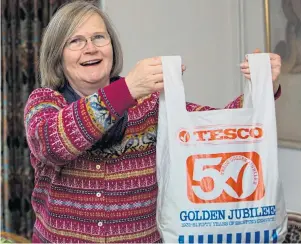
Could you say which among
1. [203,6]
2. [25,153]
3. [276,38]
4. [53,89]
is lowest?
[25,153]

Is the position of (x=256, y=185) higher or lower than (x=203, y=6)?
lower

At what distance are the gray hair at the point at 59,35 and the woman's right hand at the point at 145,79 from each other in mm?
279

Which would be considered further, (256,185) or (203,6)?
(203,6)

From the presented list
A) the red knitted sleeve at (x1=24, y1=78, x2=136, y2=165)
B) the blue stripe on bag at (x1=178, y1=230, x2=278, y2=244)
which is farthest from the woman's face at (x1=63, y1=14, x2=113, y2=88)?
the blue stripe on bag at (x1=178, y1=230, x2=278, y2=244)

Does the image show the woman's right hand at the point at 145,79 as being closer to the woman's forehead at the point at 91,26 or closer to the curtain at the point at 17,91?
the woman's forehead at the point at 91,26

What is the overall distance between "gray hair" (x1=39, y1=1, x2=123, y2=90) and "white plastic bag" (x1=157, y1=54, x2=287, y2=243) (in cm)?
31

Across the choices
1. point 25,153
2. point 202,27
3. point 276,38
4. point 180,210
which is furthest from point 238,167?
point 25,153

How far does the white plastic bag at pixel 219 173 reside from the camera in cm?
100

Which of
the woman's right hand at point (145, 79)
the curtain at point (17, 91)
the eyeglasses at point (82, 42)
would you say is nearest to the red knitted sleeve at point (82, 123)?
the woman's right hand at point (145, 79)

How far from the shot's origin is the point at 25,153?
264cm

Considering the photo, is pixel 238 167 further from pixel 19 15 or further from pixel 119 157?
pixel 19 15

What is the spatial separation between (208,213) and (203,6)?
1.67 meters

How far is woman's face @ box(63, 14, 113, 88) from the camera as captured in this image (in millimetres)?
1168

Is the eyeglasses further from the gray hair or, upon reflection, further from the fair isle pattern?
the fair isle pattern
